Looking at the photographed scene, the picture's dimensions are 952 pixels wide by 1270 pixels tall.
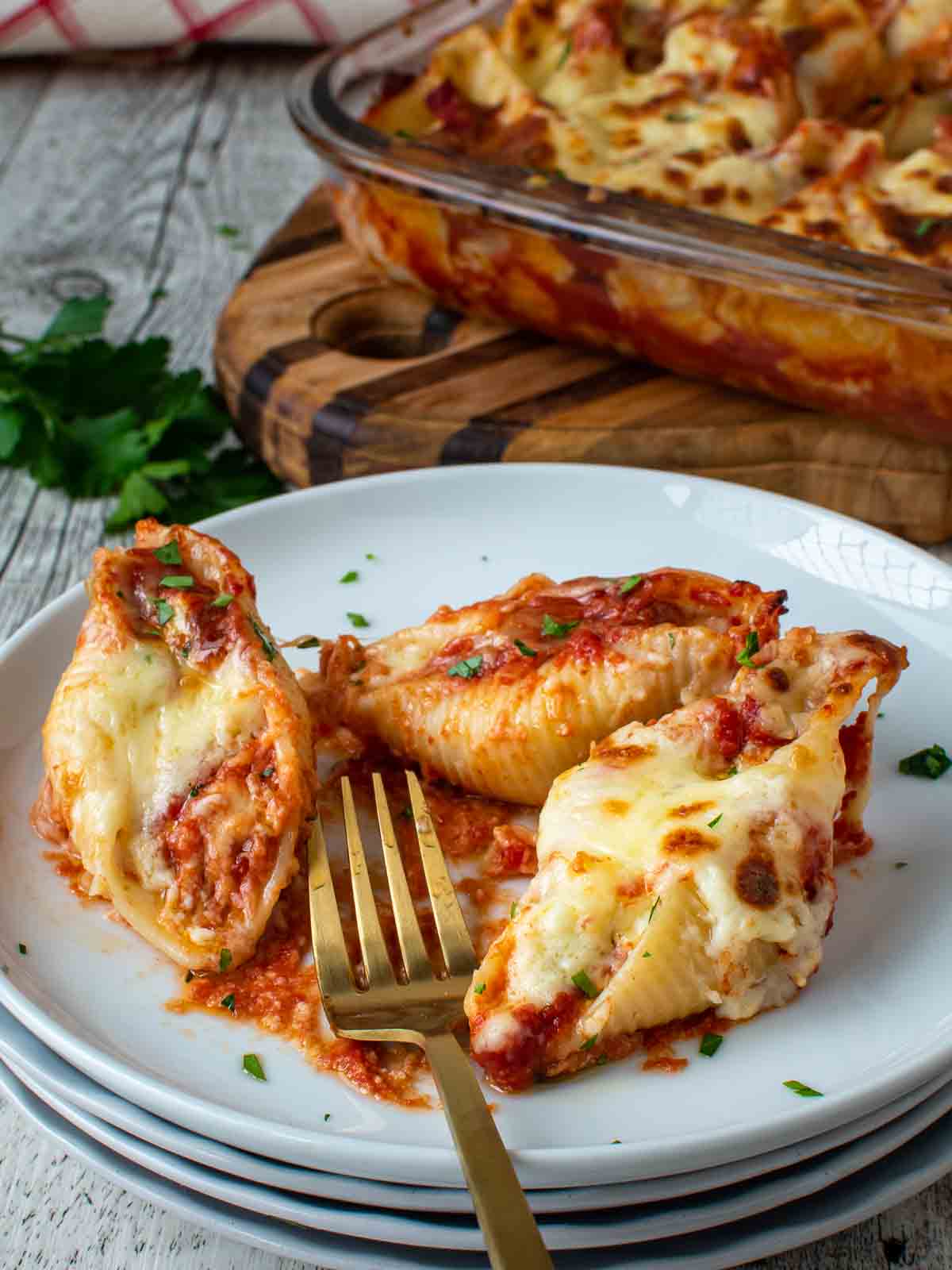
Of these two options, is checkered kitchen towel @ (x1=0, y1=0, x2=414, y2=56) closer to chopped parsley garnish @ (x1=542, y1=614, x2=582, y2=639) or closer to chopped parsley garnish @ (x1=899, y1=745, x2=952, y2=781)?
chopped parsley garnish @ (x1=542, y1=614, x2=582, y2=639)

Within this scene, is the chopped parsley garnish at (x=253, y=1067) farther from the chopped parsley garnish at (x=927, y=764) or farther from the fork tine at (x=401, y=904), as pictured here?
the chopped parsley garnish at (x=927, y=764)

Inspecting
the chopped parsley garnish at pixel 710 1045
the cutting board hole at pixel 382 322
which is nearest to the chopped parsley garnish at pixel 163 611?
the chopped parsley garnish at pixel 710 1045

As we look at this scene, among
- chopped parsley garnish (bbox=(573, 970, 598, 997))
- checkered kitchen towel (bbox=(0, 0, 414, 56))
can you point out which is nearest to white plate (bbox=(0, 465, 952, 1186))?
chopped parsley garnish (bbox=(573, 970, 598, 997))

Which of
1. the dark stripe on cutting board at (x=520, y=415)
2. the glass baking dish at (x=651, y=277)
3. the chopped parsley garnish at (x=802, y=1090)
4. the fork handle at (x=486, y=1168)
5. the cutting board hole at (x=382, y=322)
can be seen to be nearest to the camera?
the fork handle at (x=486, y=1168)

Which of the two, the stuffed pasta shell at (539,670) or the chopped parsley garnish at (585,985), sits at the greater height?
the chopped parsley garnish at (585,985)

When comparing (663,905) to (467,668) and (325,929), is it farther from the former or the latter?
(467,668)
